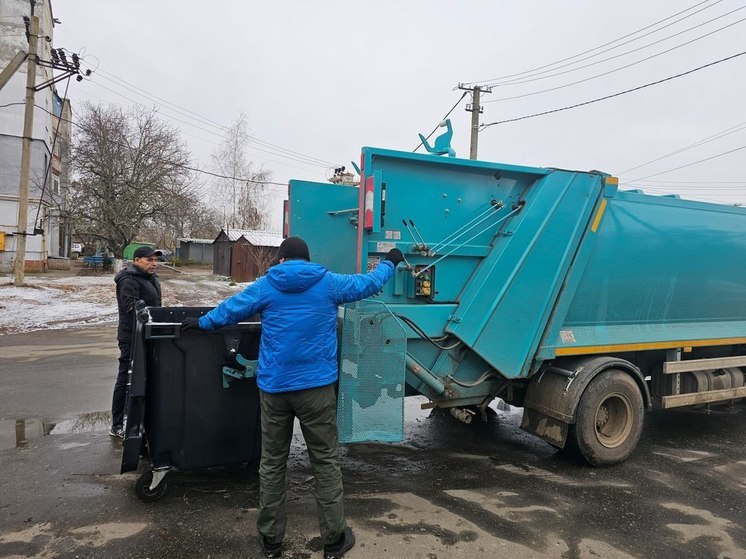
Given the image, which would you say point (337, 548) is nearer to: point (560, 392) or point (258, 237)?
point (560, 392)

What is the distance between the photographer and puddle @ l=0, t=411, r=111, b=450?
451cm

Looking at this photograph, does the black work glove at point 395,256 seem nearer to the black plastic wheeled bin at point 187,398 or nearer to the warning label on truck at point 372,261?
the warning label on truck at point 372,261

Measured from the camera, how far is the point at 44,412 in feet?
17.5

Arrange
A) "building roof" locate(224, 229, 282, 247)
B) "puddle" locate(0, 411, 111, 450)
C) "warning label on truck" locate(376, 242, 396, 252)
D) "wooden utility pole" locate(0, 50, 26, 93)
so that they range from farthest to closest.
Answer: "building roof" locate(224, 229, 282, 247), "wooden utility pole" locate(0, 50, 26, 93), "puddle" locate(0, 411, 111, 450), "warning label on truck" locate(376, 242, 396, 252)

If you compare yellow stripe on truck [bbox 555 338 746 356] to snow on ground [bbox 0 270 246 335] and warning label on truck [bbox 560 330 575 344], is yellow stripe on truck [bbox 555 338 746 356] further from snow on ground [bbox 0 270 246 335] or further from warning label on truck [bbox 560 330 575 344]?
snow on ground [bbox 0 270 246 335]

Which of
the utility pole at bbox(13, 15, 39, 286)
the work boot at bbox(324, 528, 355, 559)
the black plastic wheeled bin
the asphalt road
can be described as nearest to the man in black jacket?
the asphalt road

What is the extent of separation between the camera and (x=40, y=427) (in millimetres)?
4871

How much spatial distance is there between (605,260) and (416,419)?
8.78 feet

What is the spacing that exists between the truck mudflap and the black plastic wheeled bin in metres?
2.47

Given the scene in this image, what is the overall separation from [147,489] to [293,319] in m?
1.71

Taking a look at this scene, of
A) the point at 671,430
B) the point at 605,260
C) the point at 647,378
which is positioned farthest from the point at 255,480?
the point at 671,430

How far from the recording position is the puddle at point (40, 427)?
178 inches

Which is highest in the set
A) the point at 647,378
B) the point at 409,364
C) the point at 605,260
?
the point at 605,260

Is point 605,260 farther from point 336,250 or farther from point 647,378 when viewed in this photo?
point 336,250
